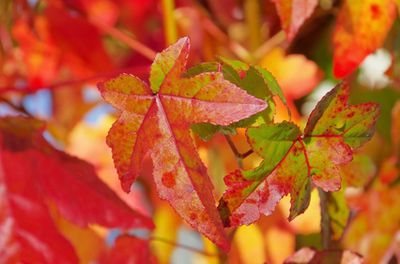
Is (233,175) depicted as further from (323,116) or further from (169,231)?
(169,231)

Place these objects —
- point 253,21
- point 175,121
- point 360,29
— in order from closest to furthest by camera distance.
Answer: point 175,121
point 360,29
point 253,21

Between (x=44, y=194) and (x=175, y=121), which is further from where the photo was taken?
(x=44, y=194)

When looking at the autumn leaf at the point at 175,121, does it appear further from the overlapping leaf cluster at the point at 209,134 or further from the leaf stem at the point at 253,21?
the leaf stem at the point at 253,21

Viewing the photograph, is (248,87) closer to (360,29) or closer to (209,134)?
(209,134)

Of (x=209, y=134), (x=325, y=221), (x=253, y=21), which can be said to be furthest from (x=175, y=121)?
(x=253, y=21)

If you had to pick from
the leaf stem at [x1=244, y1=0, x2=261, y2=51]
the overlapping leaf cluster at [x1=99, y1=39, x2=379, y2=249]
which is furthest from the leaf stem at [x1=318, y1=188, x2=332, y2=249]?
the leaf stem at [x1=244, y1=0, x2=261, y2=51]

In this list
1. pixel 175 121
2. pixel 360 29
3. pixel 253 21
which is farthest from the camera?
pixel 253 21
